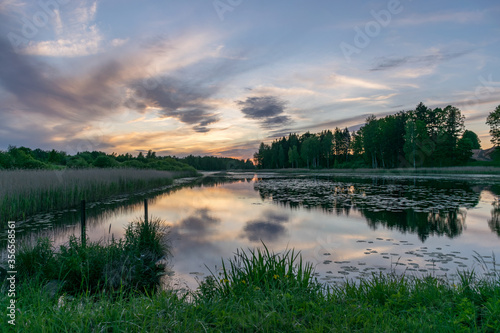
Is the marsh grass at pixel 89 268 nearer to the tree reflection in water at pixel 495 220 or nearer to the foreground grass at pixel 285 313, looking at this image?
the foreground grass at pixel 285 313

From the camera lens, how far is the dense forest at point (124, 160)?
1462 inches

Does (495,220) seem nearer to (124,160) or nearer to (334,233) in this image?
(334,233)

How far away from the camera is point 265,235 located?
8.19 meters

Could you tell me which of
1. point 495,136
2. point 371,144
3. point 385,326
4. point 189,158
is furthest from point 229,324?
point 189,158

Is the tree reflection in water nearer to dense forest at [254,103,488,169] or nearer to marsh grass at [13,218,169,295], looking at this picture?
marsh grass at [13,218,169,295]

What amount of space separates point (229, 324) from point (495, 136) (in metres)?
60.0

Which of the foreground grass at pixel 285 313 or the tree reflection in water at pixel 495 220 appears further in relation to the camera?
the tree reflection in water at pixel 495 220

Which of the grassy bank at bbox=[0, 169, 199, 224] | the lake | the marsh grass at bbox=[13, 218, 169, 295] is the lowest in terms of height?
the lake

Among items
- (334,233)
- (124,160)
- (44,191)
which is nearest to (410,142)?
(334,233)

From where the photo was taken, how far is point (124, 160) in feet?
213

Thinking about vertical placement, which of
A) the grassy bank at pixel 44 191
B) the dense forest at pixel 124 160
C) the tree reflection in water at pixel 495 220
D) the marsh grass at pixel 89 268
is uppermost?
the dense forest at pixel 124 160

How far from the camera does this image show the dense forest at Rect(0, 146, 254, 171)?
3712 cm

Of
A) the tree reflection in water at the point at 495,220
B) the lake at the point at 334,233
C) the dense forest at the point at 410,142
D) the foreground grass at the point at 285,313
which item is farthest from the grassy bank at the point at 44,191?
the dense forest at the point at 410,142

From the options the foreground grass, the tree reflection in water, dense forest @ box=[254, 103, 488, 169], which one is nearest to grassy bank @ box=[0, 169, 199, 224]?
the foreground grass
